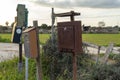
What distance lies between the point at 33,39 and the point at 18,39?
11.9ft

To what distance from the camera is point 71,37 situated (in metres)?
7.66

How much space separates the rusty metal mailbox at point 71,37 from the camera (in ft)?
25.0

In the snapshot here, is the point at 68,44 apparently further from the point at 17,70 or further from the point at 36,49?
the point at 17,70

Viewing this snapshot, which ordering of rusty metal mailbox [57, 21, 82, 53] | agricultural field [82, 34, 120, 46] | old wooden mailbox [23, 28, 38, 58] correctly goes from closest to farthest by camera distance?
rusty metal mailbox [57, 21, 82, 53] < old wooden mailbox [23, 28, 38, 58] < agricultural field [82, 34, 120, 46]

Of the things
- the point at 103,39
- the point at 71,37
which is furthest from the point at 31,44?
the point at 103,39

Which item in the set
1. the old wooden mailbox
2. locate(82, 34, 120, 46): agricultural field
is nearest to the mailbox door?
the old wooden mailbox

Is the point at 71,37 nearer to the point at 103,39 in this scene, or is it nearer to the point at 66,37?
the point at 66,37

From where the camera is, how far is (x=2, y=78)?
11.1 m

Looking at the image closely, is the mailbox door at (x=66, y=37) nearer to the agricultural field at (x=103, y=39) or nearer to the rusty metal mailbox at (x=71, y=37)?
the rusty metal mailbox at (x=71, y=37)

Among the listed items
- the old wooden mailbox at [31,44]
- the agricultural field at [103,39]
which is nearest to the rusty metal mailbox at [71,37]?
the old wooden mailbox at [31,44]

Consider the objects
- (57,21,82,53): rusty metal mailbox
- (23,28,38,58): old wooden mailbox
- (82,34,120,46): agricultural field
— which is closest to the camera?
(57,21,82,53): rusty metal mailbox

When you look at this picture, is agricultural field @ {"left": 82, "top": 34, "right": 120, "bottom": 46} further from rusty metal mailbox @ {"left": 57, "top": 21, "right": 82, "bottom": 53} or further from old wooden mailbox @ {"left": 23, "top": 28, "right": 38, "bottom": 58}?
old wooden mailbox @ {"left": 23, "top": 28, "right": 38, "bottom": 58}

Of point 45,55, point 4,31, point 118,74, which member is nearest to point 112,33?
point 4,31

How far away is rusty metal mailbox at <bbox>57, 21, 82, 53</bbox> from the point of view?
299 inches
